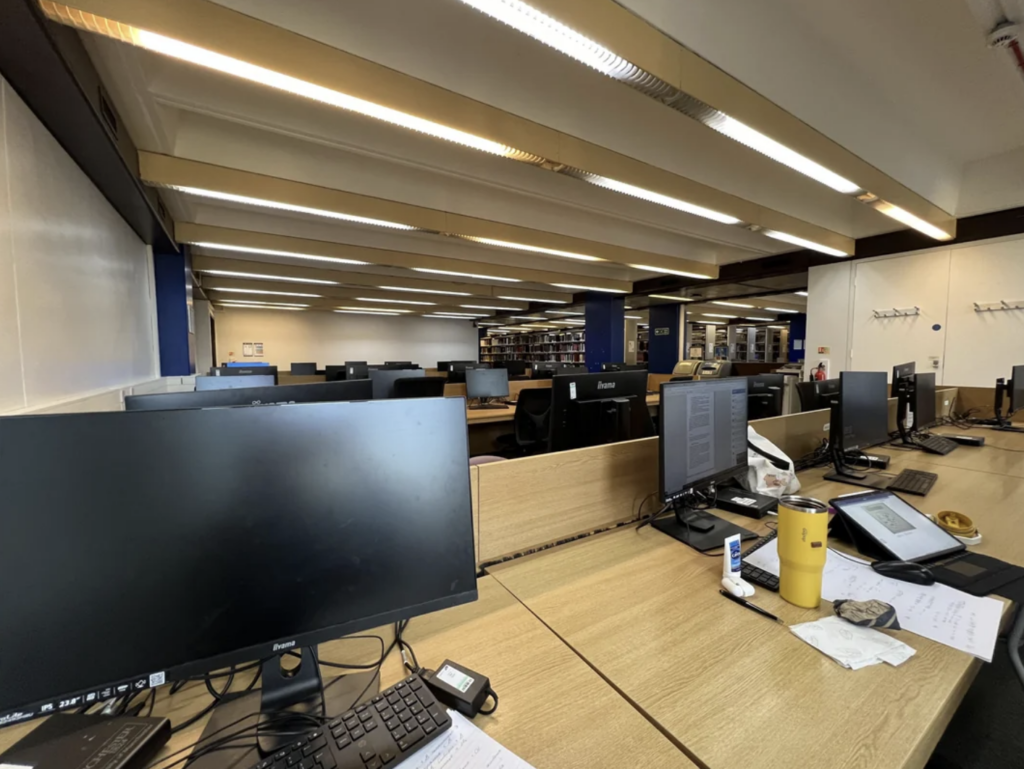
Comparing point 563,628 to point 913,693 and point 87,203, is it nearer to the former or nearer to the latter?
point 913,693

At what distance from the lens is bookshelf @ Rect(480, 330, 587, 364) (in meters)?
15.1

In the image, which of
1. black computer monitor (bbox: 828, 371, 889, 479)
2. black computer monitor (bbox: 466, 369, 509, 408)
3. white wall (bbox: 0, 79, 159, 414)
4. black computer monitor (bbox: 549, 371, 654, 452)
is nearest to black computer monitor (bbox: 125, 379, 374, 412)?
white wall (bbox: 0, 79, 159, 414)

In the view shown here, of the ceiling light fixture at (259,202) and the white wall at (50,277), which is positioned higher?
the ceiling light fixture at (259,202)

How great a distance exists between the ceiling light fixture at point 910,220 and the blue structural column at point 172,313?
7.18 meters

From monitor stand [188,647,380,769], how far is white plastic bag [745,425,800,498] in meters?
1.51

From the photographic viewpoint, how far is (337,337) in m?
12.9

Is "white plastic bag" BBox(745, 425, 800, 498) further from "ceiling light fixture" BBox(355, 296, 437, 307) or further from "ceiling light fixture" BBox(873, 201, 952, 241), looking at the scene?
"ceiling light fixture" BBox(355, 296, 437, 307)

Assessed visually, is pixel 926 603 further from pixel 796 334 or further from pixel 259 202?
pixel 796 334

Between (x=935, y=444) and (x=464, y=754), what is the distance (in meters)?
3.37

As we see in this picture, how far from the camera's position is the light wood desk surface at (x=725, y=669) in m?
0.60

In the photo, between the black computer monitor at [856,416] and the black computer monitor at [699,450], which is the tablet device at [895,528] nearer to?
the black computer monitor at [699,450]

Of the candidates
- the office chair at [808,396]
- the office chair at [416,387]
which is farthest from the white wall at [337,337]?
the office chair at [808,396]

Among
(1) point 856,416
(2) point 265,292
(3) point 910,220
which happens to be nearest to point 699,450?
(1) point 856,416


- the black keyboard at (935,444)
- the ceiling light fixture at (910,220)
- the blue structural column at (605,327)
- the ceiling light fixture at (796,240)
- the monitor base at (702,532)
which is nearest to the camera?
the monitor base at (702,532)
